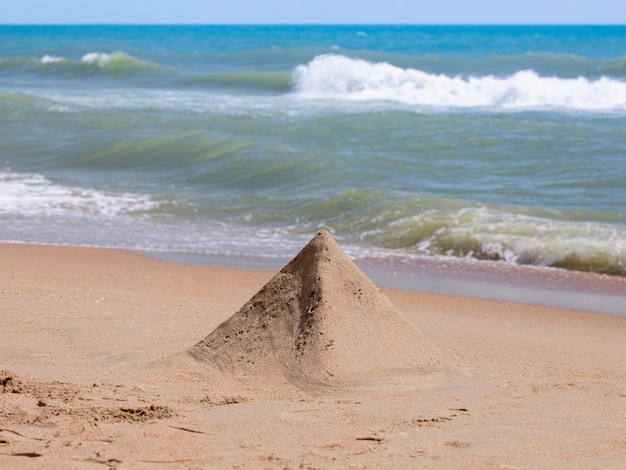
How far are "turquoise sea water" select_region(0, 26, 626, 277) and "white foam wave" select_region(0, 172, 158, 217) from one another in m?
Result: 0.04

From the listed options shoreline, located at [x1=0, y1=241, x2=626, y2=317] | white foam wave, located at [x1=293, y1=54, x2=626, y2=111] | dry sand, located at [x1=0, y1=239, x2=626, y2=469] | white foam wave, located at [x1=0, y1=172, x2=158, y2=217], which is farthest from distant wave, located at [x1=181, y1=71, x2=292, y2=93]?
dry sand, located at [x1=0, y1=239, x2=626, y2=469]

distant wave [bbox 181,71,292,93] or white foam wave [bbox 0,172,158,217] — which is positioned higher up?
distant wave [bbox 181,71,292,93]

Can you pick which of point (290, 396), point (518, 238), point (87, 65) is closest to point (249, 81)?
point (87, 65)

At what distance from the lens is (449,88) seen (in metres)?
31.1

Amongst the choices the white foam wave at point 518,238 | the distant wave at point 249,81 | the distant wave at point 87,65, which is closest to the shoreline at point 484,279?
the white foam wave at point 518,238

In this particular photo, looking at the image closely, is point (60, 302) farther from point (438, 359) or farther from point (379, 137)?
point (379, 137)

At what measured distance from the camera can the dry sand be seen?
3.37 meters

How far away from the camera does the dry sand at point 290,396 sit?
337cm

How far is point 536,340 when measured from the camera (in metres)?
5.96

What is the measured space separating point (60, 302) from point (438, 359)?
2718 mm

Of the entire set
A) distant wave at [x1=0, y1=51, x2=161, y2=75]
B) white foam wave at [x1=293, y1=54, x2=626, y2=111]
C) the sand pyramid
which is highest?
distant wave at [x1=0, y1=51, x2=161, y2=75]

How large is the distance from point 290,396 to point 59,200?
30.5ft

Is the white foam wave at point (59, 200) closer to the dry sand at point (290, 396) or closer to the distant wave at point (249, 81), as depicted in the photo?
the dry sand at point (290, 396)

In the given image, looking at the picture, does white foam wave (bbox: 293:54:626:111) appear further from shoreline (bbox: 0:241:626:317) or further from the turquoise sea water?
shoreline (bbox: 0:241:626:317)
